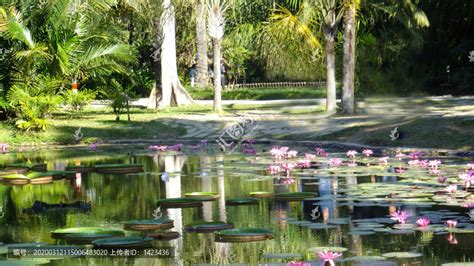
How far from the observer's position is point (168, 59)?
107ft

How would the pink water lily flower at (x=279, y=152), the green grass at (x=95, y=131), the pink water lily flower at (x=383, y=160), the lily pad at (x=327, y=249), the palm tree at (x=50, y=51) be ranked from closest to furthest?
1. the lily pad at (x=327, y=249)
2. the pink water lily flower at (x=383, y=160)
3. the pink water lily flower at (x=279, y=152)
4. the green grass at (x=95, y=131)
5. the palm tree at (x=50, y=51)

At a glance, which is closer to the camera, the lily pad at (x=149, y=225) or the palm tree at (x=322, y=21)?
the lily pad at (x=149, y=225)

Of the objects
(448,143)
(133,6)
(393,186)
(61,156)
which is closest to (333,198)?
(393,186)

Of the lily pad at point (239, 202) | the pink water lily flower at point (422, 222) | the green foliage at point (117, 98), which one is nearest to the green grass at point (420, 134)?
the lily pad at point (239, 202)

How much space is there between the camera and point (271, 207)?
35.4 ft

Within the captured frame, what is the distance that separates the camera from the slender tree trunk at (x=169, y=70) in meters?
32.2

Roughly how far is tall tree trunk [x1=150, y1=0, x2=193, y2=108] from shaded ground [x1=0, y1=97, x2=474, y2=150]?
2013 millimetres

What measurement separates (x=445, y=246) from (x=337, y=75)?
88.4ft

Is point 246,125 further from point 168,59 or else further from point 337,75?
point 337,75

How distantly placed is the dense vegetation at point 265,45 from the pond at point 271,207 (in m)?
5.04

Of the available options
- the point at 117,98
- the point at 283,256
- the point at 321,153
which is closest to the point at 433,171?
the point at 321,153

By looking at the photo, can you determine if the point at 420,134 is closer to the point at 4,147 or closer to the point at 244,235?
the point at 4,147

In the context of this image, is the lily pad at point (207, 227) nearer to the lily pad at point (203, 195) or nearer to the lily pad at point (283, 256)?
the lily pad at point (283, 256)

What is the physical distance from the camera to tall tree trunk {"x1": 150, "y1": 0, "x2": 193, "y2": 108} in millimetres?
32219
